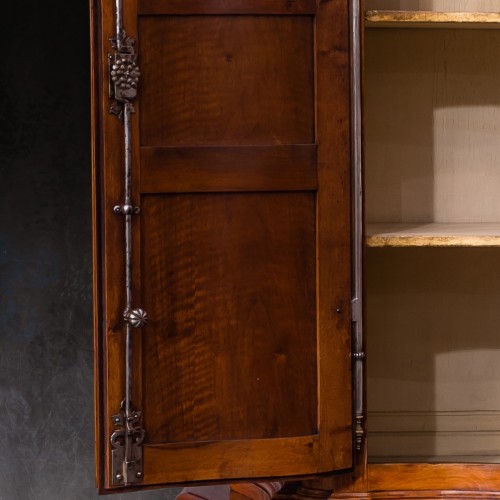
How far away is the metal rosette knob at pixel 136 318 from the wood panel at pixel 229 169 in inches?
7.8

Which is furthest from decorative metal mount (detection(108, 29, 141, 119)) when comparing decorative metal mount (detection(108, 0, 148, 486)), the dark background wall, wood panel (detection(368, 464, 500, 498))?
the dark background wall

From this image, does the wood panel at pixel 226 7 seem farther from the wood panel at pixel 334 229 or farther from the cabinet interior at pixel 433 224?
the cabinet interior at pixel 433 224

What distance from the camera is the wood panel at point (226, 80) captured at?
4.56ft

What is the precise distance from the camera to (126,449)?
1.39m

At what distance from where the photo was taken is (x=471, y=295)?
1.93m

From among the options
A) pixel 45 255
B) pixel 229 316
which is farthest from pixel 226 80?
pixel 45 255

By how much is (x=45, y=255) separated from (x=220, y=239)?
107 cm

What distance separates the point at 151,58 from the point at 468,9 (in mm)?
849

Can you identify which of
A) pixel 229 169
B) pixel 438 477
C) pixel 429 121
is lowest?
pixel 438 477

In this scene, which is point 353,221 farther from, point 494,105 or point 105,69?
point 494,105

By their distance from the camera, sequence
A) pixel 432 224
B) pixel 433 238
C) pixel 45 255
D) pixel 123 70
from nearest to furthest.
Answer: pixel 123 70 < pixel 433 238 < pixel 432 224 < pixel 45 255

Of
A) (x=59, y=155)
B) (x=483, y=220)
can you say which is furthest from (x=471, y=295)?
(x=59, y=155)

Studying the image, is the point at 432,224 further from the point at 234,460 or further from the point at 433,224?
the point at 234,460

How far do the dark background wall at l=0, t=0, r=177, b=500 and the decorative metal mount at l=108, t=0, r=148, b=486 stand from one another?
0.96 metres
